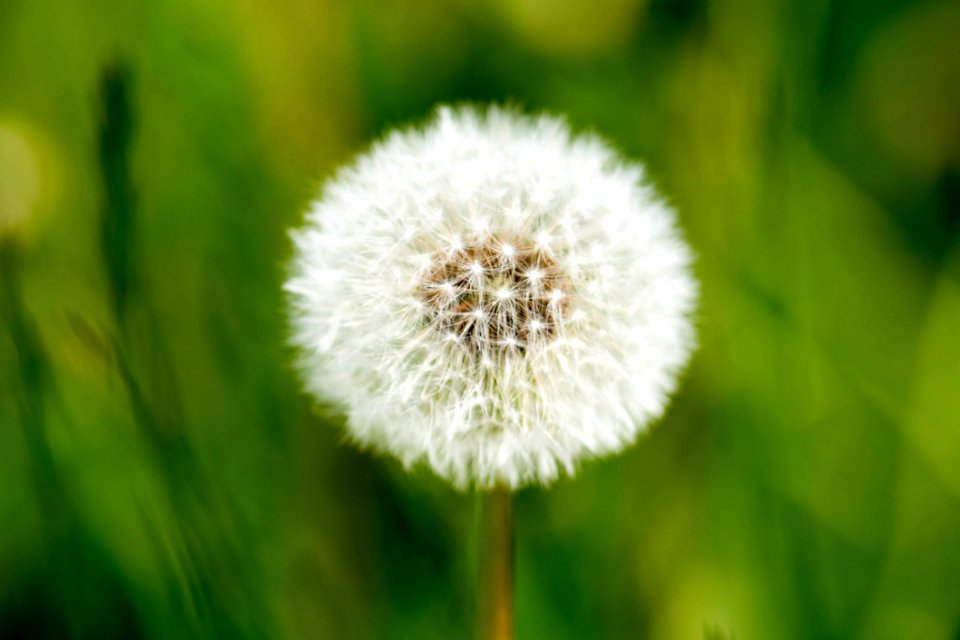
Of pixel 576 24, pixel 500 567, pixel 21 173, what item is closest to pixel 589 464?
pixel 500 567

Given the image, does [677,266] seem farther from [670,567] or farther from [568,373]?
[670,567]

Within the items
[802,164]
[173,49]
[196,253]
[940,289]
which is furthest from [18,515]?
[940,289]

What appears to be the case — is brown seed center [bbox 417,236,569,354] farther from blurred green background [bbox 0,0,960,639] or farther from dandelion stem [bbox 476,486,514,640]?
blurred green background [bbox 0,0,960,639]

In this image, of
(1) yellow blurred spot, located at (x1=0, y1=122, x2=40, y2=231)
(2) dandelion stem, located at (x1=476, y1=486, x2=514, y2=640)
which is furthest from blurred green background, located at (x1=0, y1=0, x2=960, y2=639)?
(2) dandelion stem, located at (x1=476, y1=486, x2=514, y2=640)

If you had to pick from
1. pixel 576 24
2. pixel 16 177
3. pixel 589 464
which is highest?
pixel 576 24

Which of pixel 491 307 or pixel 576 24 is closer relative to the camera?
pixel 491 307

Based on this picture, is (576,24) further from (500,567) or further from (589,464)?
(500,567)

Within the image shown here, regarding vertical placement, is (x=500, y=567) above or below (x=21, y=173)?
below

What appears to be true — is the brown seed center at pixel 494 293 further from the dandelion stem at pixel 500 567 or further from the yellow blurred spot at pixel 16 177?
the yellow blurred spot at pixel 16 177
